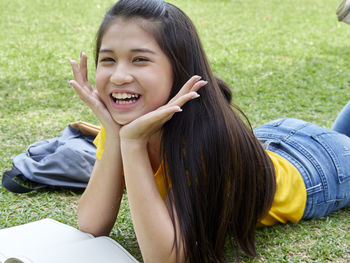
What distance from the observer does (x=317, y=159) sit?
2.83 meters

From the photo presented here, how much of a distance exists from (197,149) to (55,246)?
71 centimetres

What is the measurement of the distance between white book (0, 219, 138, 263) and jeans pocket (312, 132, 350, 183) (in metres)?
1.28

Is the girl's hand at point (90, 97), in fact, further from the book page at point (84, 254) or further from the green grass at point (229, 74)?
the green grass at point (229, 74)

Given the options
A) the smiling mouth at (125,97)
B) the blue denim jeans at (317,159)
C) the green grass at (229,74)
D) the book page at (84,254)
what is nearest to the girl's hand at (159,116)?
the smiling mouth at (125,97)

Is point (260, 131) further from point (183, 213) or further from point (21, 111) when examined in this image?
point (21, 111)

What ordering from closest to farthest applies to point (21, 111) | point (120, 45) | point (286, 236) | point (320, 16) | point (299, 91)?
point (120, 45) < point (286, 236) < point (21, 111) < point (299, 91) < point (320, 16)

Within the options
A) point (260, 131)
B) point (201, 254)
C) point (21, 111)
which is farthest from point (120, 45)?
point (21, 111)

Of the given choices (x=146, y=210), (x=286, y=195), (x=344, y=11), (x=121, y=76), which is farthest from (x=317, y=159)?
(x=121, y=76)

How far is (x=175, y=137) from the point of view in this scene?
2.20m

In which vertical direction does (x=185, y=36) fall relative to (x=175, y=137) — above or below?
above

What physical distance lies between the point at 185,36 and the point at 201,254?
0.91 m

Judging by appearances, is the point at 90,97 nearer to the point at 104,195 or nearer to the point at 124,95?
the point at 124,95

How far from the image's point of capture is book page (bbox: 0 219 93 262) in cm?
217

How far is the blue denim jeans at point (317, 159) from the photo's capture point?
2.77m
